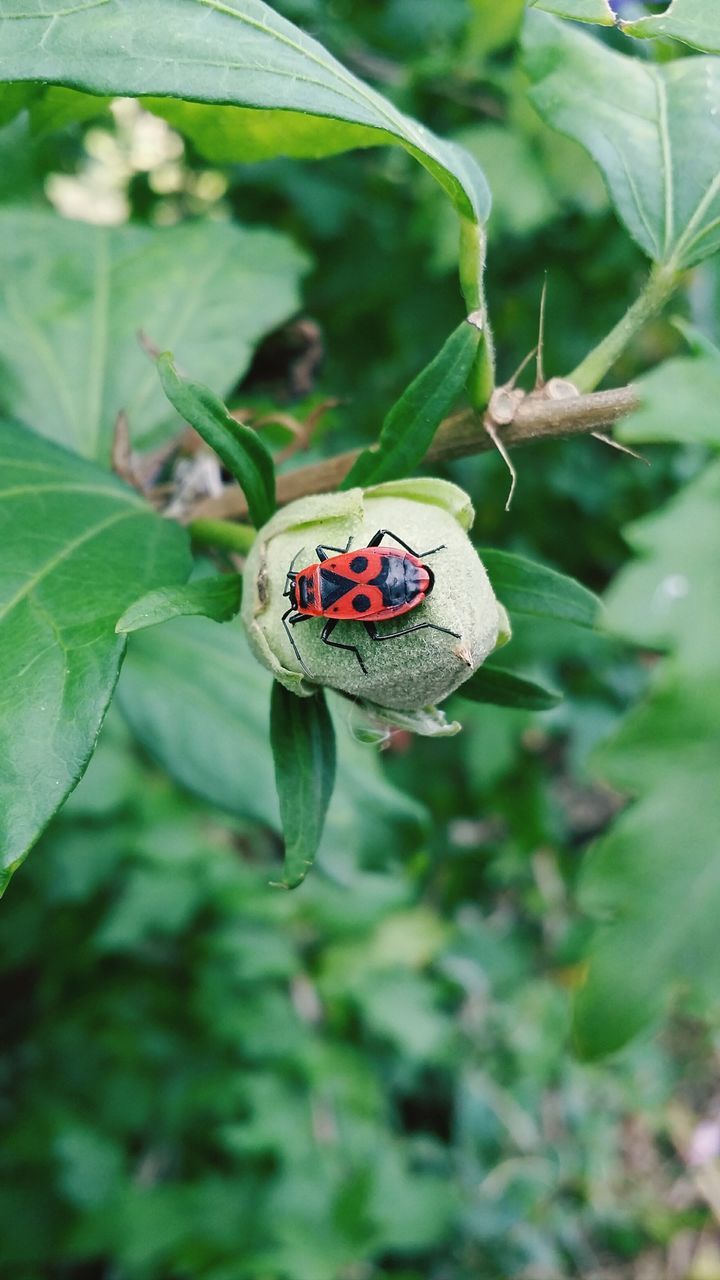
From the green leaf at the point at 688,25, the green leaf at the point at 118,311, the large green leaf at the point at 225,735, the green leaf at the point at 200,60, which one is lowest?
the large green leaf at the point at 225,735

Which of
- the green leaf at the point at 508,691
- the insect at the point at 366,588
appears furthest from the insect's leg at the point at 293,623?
the green leaf at the point at 508,691

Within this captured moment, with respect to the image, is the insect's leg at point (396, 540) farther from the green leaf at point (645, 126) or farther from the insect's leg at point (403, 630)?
the green leaf at point (645, 126)

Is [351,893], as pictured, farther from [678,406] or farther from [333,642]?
[678,406]

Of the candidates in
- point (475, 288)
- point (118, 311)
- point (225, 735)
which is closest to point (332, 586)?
point (475, 288)

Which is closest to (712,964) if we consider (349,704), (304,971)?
(349,704)

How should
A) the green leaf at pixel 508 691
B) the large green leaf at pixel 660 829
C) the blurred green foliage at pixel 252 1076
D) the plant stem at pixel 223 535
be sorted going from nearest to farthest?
the large green leaf at pixel 660 829
the green leaf at pixel 508 691
the plant stem at pixel 223 535
the blurred green foliage at pixel 252 1076

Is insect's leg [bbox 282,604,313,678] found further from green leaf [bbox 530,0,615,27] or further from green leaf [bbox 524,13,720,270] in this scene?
green leaf [bbox 530,0,615,27]
